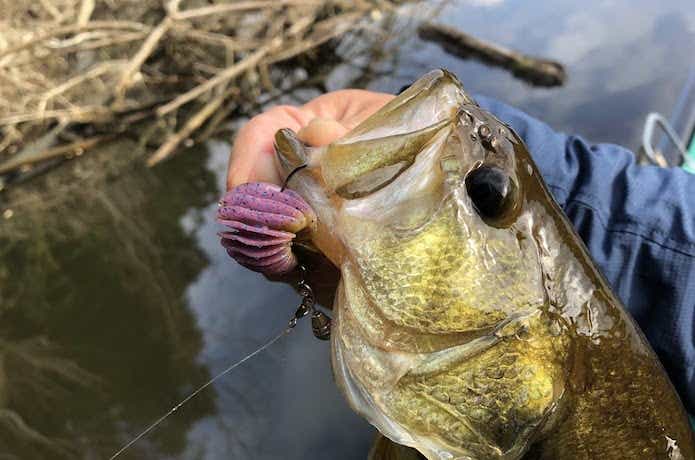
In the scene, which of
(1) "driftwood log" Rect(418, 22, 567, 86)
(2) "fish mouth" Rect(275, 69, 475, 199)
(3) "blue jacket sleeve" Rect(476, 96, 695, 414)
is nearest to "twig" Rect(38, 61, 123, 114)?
(1) "driftwood log" Rect(418, 22, 567, 86)

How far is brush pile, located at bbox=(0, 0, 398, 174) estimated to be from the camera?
6.84m

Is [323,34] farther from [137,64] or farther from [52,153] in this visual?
[52,153]

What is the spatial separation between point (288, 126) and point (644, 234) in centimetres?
126

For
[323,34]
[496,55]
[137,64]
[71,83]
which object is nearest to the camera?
[71,83]

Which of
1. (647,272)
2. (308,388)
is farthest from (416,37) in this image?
(647,272)

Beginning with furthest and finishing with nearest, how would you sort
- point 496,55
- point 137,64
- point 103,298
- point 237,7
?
1. point 496,55
2. point 237,7
3. point 137,64
4. point 103,298

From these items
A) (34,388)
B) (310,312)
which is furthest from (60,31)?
(310,312)

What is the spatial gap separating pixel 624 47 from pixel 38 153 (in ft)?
26.0

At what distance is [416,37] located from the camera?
9.13 m

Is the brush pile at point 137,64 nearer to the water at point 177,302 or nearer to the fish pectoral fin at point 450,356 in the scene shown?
the water at point 177,302

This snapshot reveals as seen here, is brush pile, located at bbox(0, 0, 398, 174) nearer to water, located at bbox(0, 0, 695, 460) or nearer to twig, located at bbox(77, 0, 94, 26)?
twig, located at bbox(77, 0, 94, 26)

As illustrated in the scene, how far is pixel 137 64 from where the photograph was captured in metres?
6.80

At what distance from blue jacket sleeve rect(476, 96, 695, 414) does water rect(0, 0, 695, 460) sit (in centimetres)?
119

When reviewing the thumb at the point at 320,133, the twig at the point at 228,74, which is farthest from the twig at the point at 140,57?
the thumb at the point at 320,133
